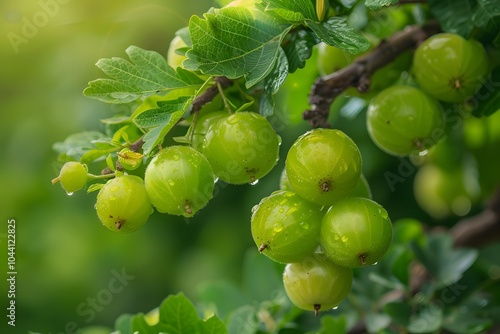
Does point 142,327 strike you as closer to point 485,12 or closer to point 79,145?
point 79,145

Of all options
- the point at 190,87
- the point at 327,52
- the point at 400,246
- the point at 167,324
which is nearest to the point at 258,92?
the point at 190,87

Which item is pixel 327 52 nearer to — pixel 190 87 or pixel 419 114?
pixel 419 114

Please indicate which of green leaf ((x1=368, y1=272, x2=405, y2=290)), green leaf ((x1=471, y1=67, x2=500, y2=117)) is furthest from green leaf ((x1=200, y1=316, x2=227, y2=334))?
green leaf ((x1=471, y1=67, x2=500, y2=117))

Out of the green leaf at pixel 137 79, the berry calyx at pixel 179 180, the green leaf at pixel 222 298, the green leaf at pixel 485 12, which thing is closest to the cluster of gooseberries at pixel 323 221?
the berry calyx at pixel 179 180

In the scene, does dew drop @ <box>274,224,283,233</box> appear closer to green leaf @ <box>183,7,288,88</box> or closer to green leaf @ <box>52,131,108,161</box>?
green leaf @ <box>183,7,288,88</box>

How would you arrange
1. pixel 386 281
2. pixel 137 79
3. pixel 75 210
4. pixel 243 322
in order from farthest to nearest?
pixel 75 210 → pixel 386 281 → pixel 243 322 → pixel 137 79

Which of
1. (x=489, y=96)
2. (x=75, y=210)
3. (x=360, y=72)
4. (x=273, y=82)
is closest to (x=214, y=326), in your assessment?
(x=273, y=82)

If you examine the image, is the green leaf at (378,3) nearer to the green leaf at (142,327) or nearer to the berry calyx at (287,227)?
the berry calyx at (287,227)
